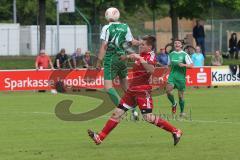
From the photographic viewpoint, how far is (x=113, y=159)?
40.2 feet

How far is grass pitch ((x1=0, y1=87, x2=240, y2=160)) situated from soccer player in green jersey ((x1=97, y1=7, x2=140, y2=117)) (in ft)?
3.39

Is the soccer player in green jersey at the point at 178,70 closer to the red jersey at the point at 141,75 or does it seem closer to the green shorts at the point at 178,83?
the green shorts at the point at 178,83

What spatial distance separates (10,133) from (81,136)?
1.60 metres

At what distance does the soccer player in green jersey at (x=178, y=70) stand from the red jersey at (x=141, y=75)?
674 cm

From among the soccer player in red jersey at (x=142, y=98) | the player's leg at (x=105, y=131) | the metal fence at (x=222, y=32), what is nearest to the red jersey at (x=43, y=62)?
the metal fence at (x=222, y=32)

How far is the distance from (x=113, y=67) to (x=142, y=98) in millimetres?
3760

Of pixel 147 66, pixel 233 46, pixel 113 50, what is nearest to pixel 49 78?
pixel 113 50

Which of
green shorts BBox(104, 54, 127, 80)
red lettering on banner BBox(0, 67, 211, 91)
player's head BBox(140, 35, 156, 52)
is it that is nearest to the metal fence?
red lettering on banner BBox(0, 67, 211, 91)

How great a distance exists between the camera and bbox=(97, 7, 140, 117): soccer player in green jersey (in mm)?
17250

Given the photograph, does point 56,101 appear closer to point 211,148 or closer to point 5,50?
point 211,148

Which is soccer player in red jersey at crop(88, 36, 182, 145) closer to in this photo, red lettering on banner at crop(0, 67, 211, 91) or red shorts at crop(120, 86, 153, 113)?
red shorts at crop(120, 86, 153, 113)

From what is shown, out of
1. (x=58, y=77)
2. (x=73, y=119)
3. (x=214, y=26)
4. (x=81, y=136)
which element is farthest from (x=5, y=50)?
(x=81, y=136)

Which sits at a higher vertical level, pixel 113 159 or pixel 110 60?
pixel 110 60

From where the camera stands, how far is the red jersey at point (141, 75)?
13914 millimetres
